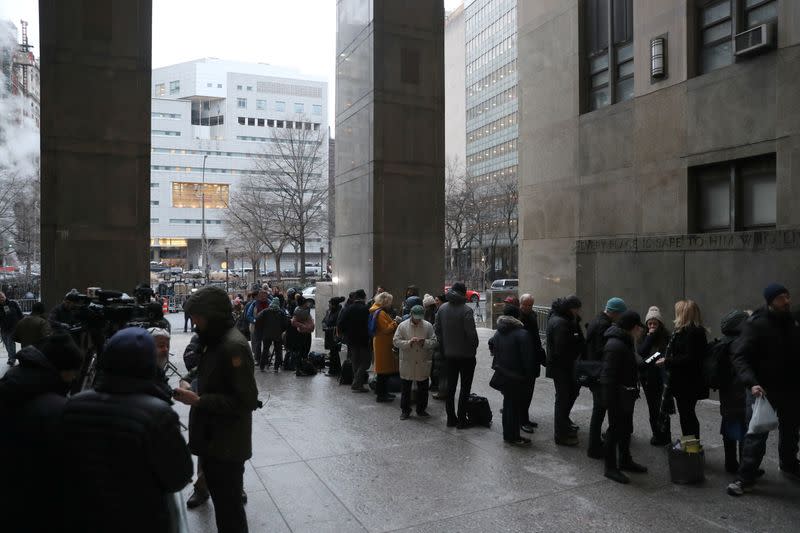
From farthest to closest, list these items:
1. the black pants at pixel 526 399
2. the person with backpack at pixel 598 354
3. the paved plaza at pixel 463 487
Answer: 1. the black pants at pixel 526 399
2. the person with backpack at pixel 598 354
3. the paved plaza at pixel 463 487

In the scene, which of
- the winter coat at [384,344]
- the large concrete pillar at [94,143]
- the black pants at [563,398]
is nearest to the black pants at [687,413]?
the black pants at [563,398]

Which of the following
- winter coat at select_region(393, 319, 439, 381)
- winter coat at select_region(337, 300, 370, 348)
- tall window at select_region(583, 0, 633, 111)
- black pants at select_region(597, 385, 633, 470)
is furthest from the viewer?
tall window at select_region(583, 0, 633, 111)

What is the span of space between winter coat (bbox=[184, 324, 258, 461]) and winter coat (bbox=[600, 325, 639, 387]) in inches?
144

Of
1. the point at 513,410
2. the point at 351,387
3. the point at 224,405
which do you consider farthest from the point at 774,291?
the point at 351,387

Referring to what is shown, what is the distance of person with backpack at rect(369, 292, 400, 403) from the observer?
30.6ft

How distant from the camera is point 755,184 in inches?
434

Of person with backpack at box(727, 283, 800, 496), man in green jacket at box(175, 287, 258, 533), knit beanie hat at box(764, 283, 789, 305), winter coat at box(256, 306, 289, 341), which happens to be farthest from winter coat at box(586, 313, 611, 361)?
winter coat at box(256, 306, 289, 341)

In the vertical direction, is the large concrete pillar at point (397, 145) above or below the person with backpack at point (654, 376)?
above

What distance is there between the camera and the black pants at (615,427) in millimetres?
5797

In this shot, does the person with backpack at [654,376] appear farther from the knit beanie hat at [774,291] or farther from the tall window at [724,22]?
the tall window at [724,22]

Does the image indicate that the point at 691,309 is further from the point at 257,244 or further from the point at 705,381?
the point at 257,244

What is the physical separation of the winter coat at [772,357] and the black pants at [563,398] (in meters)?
1.94

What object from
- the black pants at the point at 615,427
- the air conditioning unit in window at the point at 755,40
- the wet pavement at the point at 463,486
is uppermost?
the air conditioning unit in window at the point at 755,40

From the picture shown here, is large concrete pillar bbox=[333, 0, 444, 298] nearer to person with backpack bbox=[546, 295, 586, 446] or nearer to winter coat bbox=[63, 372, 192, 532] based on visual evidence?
person with backpack bbox=[546, 295, 586, 446]
